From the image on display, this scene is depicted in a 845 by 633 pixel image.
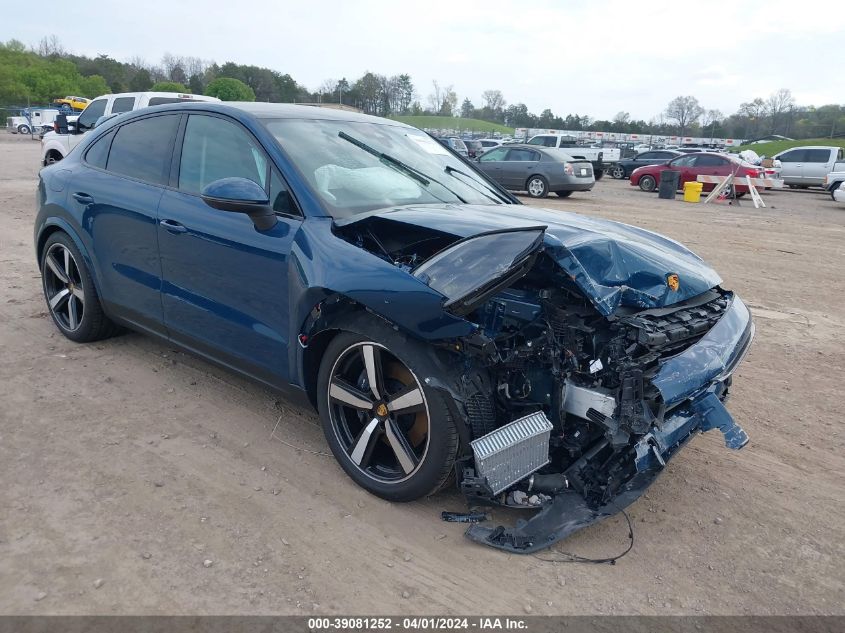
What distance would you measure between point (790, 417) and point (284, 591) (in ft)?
11.1

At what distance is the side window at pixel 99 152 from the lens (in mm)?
4594

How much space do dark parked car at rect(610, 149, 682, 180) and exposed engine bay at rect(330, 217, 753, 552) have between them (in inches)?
1047

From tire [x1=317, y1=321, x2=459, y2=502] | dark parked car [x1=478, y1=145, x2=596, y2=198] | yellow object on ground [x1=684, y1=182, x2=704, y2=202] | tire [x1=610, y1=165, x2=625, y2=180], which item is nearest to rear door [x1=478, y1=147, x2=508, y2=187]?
dark parked car [x1=478, y1=145, x2=596, y2=198]

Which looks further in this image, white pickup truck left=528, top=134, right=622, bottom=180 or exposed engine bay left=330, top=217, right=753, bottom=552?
white pickup truck left=528, top=134, right=622, bottom=180

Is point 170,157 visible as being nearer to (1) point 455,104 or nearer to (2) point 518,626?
(2) point 518,626

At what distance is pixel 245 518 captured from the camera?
2.94 meters

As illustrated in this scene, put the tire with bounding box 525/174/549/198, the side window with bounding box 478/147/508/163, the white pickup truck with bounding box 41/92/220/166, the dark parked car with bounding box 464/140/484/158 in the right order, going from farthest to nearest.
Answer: the dark parked car with bounding box 464/140/484/158 < the side window with bounding box 478/147/508/163 < the tire with bounding box 525/174/549/198 < the white pickup truck with bounding box 41/92/220/166

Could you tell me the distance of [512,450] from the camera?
268 centimetres

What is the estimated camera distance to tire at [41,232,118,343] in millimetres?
4680

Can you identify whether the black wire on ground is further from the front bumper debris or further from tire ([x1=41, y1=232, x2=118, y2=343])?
tire ([x1=41, y1=232, x2=118, y2=343])

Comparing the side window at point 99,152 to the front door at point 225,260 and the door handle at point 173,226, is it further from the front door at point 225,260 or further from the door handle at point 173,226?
the door handle at point 173,226

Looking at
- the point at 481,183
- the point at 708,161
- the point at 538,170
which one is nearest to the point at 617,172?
the point at 708,161

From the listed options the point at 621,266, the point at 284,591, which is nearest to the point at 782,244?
the point at 621,266

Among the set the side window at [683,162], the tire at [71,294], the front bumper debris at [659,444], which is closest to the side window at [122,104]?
the tire at [71,294]
